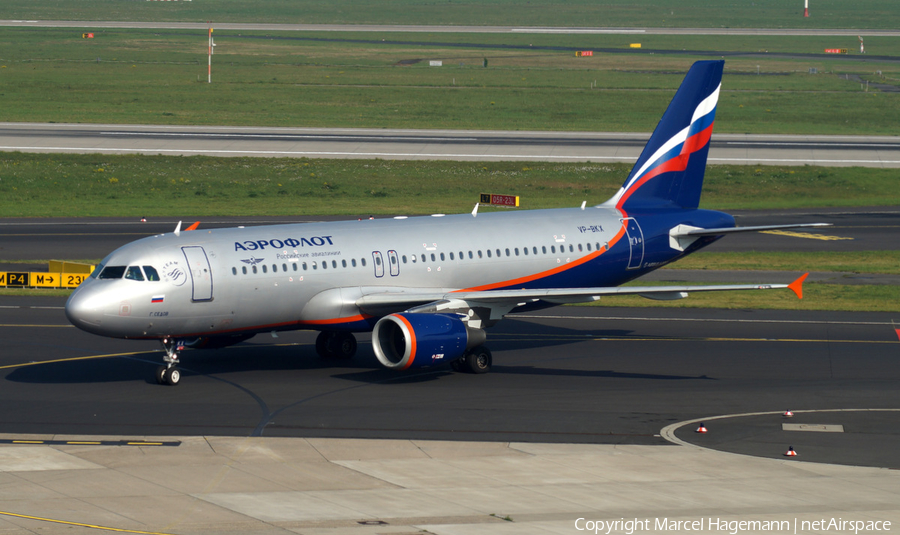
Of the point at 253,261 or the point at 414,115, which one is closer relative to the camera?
the point at 253,261

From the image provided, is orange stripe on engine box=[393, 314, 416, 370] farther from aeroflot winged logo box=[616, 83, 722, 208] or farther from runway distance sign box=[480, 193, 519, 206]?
runway distance sign box=[480, 193, 519, 206]

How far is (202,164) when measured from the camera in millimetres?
93312

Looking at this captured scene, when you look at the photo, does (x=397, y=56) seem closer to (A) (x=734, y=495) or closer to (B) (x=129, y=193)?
(B) (x=129, y=193)

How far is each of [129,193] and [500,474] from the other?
63927 millimetres

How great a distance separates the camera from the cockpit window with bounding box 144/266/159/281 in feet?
116

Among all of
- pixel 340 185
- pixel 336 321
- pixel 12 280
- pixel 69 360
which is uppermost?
pixel 340 185

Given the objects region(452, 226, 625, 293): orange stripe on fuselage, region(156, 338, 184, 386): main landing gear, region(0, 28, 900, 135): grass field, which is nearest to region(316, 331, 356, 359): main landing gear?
region(452, 226, 625, 293): orange stripe on fuselage

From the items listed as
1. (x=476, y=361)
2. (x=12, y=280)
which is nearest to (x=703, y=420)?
(x=476, y=361)

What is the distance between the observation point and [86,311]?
34406 mm

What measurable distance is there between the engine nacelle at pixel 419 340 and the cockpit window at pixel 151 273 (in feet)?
24.2

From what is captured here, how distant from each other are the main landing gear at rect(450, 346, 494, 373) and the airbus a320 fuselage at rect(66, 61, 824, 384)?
47 mm

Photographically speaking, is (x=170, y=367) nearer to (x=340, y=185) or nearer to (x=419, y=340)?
(x=419, y=340)

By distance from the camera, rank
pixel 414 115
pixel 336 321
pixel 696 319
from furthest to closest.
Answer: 1. pixel 414 115
2. pixel 696 319
3. pixel 336 321

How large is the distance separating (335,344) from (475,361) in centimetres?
582
